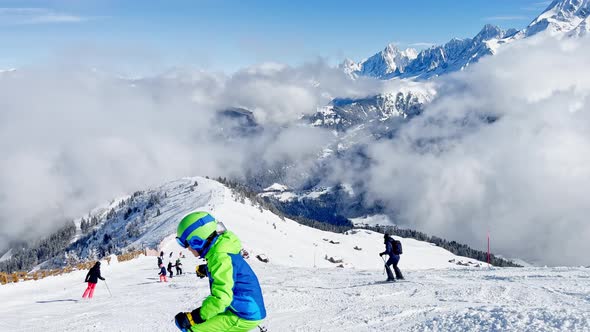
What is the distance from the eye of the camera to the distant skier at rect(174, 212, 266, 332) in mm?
5250

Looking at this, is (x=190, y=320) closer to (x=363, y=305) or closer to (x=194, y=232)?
→ (x=194, y=232)

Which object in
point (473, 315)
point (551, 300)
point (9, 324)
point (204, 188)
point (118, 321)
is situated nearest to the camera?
point (473, 315)

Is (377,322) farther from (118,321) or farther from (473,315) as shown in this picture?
(118,321)

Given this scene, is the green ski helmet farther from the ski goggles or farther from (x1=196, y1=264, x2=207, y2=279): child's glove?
(x1=196, y1=264, x2=207, y2=279): child's glove

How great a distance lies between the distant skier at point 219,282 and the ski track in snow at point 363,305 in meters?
6.85

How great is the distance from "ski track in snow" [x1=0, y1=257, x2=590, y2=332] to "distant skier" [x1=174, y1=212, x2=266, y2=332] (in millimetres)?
6847

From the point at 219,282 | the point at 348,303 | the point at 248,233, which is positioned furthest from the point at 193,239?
the point at 248,233

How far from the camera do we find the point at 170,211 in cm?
13338

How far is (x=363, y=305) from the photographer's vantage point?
49.1ft

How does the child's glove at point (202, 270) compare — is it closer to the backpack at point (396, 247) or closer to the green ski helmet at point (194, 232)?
the green ski helmet at point (194, 232)

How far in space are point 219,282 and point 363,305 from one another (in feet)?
35.1

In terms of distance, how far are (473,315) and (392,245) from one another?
906 cm

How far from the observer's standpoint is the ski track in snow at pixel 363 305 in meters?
11.0

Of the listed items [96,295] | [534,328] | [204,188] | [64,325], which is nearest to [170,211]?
[204,188]
